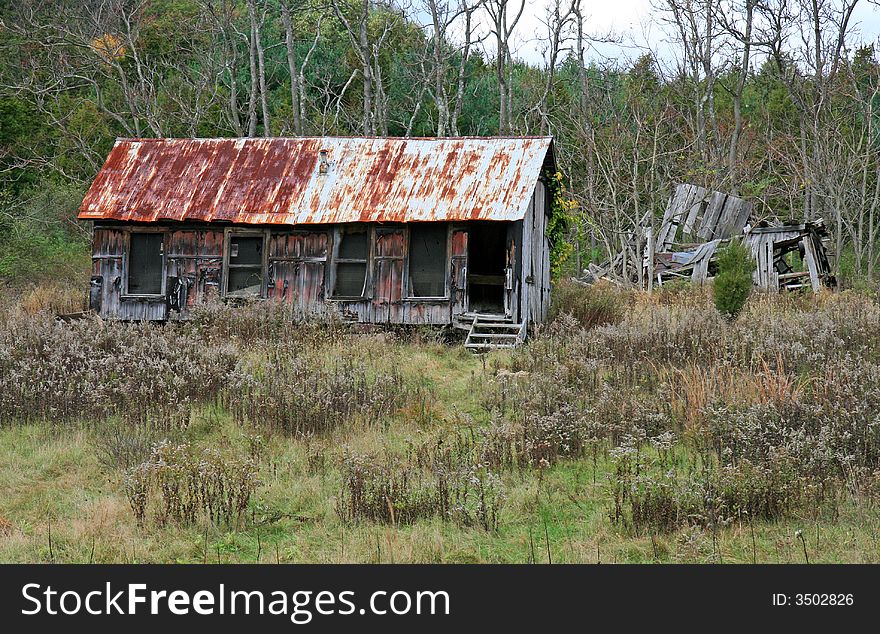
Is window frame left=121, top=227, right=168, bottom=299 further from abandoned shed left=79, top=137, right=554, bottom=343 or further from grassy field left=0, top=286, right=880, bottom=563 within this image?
grassy field left=0, top=286, right=880, bottom=563

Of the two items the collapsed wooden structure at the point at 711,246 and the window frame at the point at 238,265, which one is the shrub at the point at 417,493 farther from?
the collapsed wooden structure at the point at 711,246

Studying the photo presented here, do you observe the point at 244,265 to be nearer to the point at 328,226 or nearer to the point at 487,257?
the point at 328,226

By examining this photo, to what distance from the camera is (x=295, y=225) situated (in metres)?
18.2

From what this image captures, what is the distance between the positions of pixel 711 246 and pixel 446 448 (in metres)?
17.4

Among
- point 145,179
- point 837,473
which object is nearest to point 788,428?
point 837,473

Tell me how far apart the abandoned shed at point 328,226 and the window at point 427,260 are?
2 cm

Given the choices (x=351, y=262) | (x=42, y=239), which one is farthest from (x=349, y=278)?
(x=42, y=239)

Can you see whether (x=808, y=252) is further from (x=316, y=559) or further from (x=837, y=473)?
(x=316, y=559)

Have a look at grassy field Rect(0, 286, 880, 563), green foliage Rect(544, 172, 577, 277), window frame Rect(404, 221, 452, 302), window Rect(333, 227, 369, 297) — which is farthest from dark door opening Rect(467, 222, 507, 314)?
grassy field Rect(0, 286, 880, 563)

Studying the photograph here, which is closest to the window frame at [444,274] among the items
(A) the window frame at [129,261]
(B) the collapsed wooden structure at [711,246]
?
(A) the window frame at [129,261]

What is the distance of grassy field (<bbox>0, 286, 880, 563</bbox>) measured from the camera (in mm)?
7438

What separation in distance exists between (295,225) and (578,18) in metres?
19.3

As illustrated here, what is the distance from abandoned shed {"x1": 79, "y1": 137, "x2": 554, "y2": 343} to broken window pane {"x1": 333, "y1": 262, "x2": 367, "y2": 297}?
0.03 metres

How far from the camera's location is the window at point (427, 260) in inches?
703
